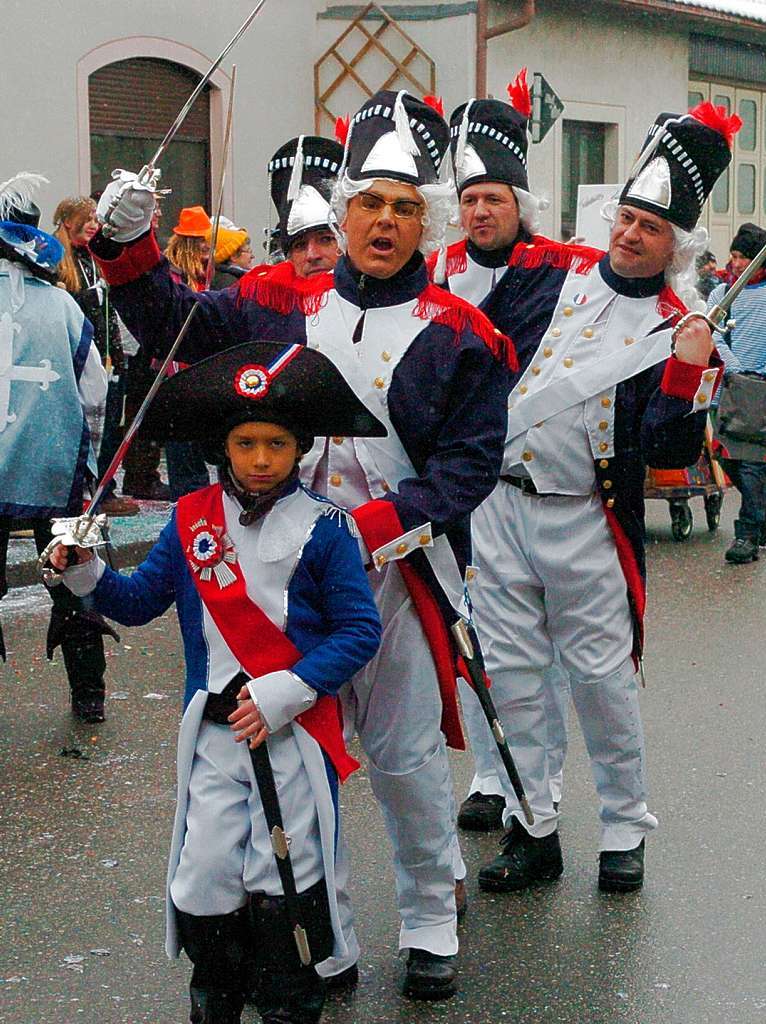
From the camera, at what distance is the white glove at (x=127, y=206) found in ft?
11.0

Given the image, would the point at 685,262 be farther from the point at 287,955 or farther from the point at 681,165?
the point at 287,955

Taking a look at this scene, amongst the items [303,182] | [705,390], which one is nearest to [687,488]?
[303,182]

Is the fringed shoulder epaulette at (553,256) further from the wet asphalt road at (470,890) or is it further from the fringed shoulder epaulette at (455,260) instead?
the wet asphalt road at (470,890)

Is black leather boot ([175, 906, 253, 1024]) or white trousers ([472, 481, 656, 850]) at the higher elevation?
white trousers ([472, 481, 656, 850])

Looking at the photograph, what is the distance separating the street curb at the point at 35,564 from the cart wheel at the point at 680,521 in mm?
3364

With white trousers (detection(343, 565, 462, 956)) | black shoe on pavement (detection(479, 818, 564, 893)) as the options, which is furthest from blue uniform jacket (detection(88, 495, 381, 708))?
black shoe on pavement (detection(479, 818, 564, 893))

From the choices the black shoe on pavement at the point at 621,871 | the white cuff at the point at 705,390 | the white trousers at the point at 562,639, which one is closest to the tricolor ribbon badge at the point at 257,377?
the white cuff at the point at 705,390

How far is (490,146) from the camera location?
4566 millimetres

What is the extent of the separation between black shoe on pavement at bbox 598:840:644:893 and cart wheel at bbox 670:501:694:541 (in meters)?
6.24

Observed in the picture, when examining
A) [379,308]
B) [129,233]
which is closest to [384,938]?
[379,308]

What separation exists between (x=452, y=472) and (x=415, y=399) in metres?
0.18

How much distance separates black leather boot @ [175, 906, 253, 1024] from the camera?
3176mm

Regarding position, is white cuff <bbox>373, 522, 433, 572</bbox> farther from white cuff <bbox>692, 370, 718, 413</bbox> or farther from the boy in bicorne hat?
white cuff <bbox>692, 370, 718, 413</bbox>

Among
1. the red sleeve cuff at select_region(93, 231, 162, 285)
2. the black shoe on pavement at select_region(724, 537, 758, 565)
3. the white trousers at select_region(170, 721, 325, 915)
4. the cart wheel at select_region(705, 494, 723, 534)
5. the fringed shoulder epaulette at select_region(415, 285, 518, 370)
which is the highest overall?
the red sleeve cuff at select_region(93, 231, 162, 285)
